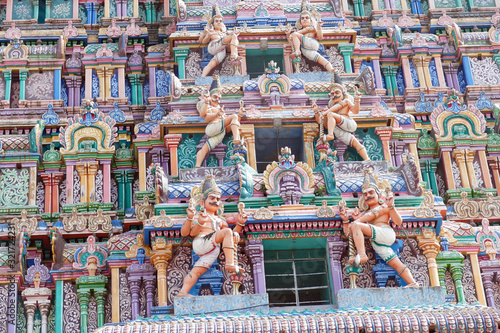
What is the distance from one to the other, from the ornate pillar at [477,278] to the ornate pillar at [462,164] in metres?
2.79

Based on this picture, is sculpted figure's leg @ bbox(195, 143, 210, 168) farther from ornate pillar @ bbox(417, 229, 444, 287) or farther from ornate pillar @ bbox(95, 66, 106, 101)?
ornate pillar @ bbox(417, 229, 444, 287)

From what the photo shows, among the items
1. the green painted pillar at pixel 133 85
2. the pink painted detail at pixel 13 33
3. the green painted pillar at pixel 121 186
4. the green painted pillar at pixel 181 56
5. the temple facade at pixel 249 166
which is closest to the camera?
the temple facade at pixel 249 166

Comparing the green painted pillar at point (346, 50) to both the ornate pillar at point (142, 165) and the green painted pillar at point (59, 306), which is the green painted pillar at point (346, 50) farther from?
the green painted pillar at point (59, 306)

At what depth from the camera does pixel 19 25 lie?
100 feet

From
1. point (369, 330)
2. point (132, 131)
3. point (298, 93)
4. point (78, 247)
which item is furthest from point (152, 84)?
point (369, 330)

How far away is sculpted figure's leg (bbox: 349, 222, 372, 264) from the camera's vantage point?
2225 cm

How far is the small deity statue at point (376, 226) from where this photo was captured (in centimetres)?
2228

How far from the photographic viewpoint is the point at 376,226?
2258 centimetres

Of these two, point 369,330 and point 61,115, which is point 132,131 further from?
point 369,330

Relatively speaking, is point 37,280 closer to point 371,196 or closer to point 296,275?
point 296,275

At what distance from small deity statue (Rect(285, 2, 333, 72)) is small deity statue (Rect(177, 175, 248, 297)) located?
6.19m

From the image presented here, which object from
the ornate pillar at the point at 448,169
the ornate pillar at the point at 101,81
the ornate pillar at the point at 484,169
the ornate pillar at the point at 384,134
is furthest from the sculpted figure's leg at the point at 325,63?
the ornate pillar at the point at 101,81

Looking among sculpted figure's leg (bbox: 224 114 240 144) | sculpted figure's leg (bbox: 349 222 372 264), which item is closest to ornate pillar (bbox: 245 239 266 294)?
sculpted figure's leg (bbox: 349 222 372 264)

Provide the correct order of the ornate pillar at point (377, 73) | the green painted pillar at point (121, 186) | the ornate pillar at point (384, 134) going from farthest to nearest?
the ornate pillar at point (377, 73)
the ornate pillar at point (384, 134)
the green painted pillar at point (121, 186)
